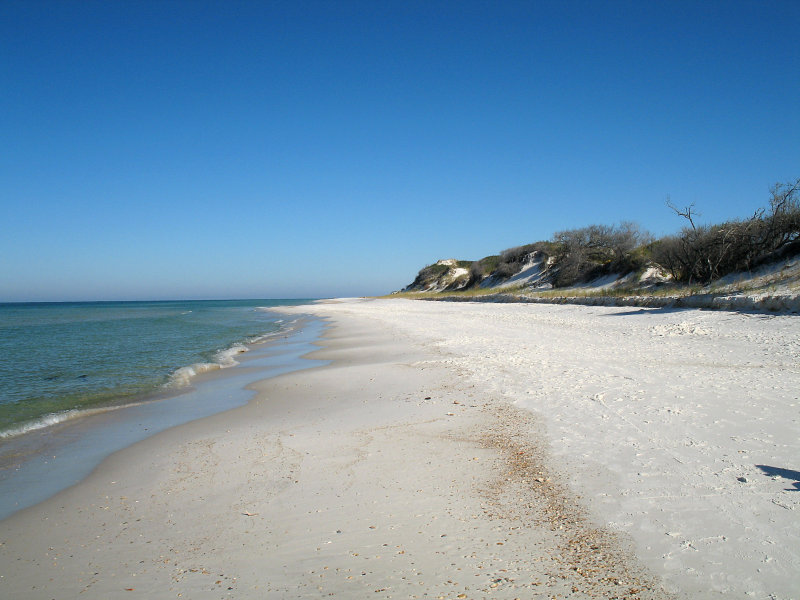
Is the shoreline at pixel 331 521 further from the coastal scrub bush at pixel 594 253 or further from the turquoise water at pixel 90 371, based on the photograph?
the coastal scrub bush at pixel 594 253

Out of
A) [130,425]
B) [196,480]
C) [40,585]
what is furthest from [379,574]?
[130,425]

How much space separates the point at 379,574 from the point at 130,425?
18.7 ft

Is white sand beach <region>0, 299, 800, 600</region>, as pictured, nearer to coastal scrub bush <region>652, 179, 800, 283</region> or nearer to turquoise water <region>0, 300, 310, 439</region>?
turquoise water <region>0, 300, 310, 439</region>

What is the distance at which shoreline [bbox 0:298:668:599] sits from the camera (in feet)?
9.08

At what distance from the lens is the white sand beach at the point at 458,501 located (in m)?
2.76

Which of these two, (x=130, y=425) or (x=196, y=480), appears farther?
(x=130, y=425)

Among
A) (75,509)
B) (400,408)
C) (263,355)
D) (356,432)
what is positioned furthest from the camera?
(263,355)

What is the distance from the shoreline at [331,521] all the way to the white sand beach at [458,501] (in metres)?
0.02

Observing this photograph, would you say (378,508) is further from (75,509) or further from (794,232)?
(794,232)

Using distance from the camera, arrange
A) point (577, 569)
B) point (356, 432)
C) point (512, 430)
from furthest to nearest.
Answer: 1. point (356, 432)
2. point (512, 430)
3. point (577, 569)

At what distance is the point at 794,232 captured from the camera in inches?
779

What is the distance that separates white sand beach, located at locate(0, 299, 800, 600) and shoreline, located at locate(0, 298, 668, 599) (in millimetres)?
16

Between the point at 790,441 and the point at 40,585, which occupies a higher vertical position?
the point at 790,441

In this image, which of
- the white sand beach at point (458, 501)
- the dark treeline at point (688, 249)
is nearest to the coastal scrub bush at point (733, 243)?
the dark treeline at point (688, 249)
